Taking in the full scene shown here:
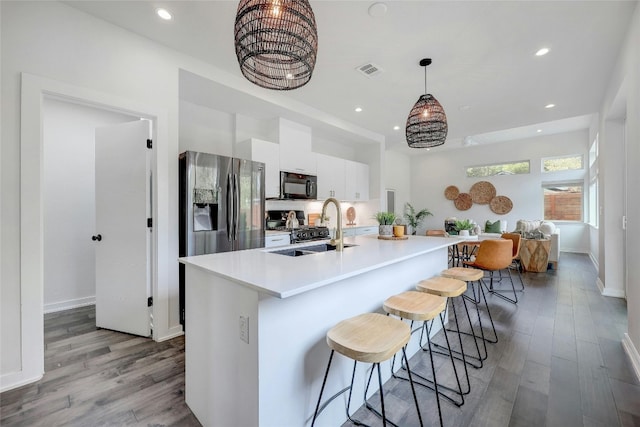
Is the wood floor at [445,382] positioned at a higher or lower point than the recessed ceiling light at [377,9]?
lower

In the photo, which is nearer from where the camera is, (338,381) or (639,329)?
(338,381)

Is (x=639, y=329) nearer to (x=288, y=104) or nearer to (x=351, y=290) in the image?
(x=351, y=290)

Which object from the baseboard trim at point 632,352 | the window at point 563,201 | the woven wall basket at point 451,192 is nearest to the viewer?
the baseboard trim at point 632,352

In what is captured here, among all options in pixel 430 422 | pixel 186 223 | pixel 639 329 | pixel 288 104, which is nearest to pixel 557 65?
pixel 639 329

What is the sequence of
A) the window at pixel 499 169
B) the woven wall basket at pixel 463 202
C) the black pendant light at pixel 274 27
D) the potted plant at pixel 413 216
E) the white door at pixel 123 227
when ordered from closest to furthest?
the black pendant light at pixel 274 27, the white door at pixel 123 227, the window at pixel 499 169, the woven wall basket at pixel 463 202, the potted plant at pixel 413 216

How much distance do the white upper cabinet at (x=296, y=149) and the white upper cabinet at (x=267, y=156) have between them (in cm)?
14

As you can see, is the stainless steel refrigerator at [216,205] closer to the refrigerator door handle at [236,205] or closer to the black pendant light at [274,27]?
the refrigerator door handle at [236,205]

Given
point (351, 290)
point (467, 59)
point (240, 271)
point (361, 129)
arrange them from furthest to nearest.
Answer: point (361, 129) → point (467, 59) → point (351, 290) → point (240, 271)

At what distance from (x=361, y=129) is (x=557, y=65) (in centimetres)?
294

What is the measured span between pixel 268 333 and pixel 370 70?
2.99m

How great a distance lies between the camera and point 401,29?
7.79 ft

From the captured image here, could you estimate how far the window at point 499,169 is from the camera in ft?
24.6

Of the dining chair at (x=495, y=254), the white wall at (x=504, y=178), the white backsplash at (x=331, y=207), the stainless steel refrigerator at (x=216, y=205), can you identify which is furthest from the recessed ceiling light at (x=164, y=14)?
the white wall at (x=504, y=178)

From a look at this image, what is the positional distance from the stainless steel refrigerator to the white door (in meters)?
0.34
